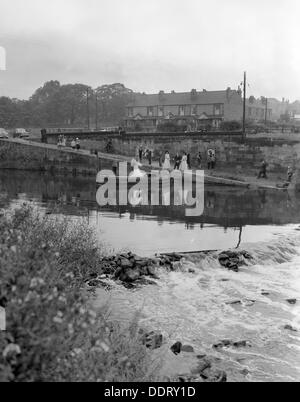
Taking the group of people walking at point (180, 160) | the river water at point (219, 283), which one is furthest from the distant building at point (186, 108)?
the river water at point (219, 283)

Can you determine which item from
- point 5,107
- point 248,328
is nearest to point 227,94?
point 5,107

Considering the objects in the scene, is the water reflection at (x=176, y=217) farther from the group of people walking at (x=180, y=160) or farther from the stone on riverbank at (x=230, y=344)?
the stone on riverbank at (x=230, y=344)

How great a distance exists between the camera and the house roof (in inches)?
3039

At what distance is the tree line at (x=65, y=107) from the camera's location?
8519 centimetres

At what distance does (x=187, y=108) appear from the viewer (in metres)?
80.2

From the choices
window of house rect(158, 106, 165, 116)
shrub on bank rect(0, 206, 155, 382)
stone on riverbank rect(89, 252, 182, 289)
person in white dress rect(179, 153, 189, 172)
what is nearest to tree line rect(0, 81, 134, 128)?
window of house rect(158, 106, 165, 116)

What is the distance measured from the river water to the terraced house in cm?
5050

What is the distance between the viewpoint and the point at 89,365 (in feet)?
16.6

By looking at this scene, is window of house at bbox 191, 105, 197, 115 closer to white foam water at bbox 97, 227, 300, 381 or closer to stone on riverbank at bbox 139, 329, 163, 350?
white foam water at bbox 97, 227, 300, 381

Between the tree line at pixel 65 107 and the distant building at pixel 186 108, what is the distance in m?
8.49

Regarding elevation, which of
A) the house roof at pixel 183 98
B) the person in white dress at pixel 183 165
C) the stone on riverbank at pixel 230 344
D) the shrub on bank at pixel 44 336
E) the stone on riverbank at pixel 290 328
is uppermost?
the house roof at pixel 183 98

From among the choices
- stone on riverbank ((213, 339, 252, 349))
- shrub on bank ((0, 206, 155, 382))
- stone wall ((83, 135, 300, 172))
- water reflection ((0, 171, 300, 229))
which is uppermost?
stone wall ((83, 135, 300, 172))

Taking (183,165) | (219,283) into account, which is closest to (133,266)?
(219,283)
